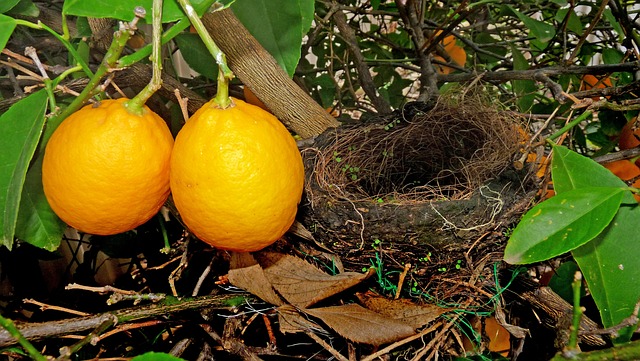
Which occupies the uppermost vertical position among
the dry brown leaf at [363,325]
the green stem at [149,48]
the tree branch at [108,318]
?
the green stem at [149,48]

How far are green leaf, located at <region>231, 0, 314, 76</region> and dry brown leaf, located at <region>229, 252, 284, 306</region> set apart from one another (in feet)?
0.71

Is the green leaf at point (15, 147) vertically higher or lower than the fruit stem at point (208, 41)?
lower

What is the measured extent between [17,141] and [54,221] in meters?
0.12

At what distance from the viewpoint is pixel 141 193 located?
506 mm

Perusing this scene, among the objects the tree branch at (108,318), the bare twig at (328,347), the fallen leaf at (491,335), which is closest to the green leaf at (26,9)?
the tree branch at (108,318)

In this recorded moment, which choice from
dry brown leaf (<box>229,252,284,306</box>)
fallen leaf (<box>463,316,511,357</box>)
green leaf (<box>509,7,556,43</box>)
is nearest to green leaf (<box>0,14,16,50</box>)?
dry brown leaf (<box>229,252,284,306</box>)

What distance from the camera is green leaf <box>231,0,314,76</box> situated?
61 cm

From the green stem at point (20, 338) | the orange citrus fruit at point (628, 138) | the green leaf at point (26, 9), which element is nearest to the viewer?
the green stem at point (20, 338)

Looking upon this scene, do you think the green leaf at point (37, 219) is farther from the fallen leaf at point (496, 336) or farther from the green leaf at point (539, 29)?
the green leaf at point (539, 29)

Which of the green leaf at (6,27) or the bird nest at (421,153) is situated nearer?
the green leaf at (6,27)

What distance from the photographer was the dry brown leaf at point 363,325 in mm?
532

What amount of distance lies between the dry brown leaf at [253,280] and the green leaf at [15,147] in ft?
0.67

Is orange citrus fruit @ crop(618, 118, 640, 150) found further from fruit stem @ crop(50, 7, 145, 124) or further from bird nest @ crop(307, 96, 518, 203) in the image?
fruit stem @ crop(50, 7, 145, 124)

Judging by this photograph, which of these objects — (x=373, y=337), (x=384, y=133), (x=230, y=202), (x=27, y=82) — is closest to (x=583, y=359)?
(x=373, y=337)
